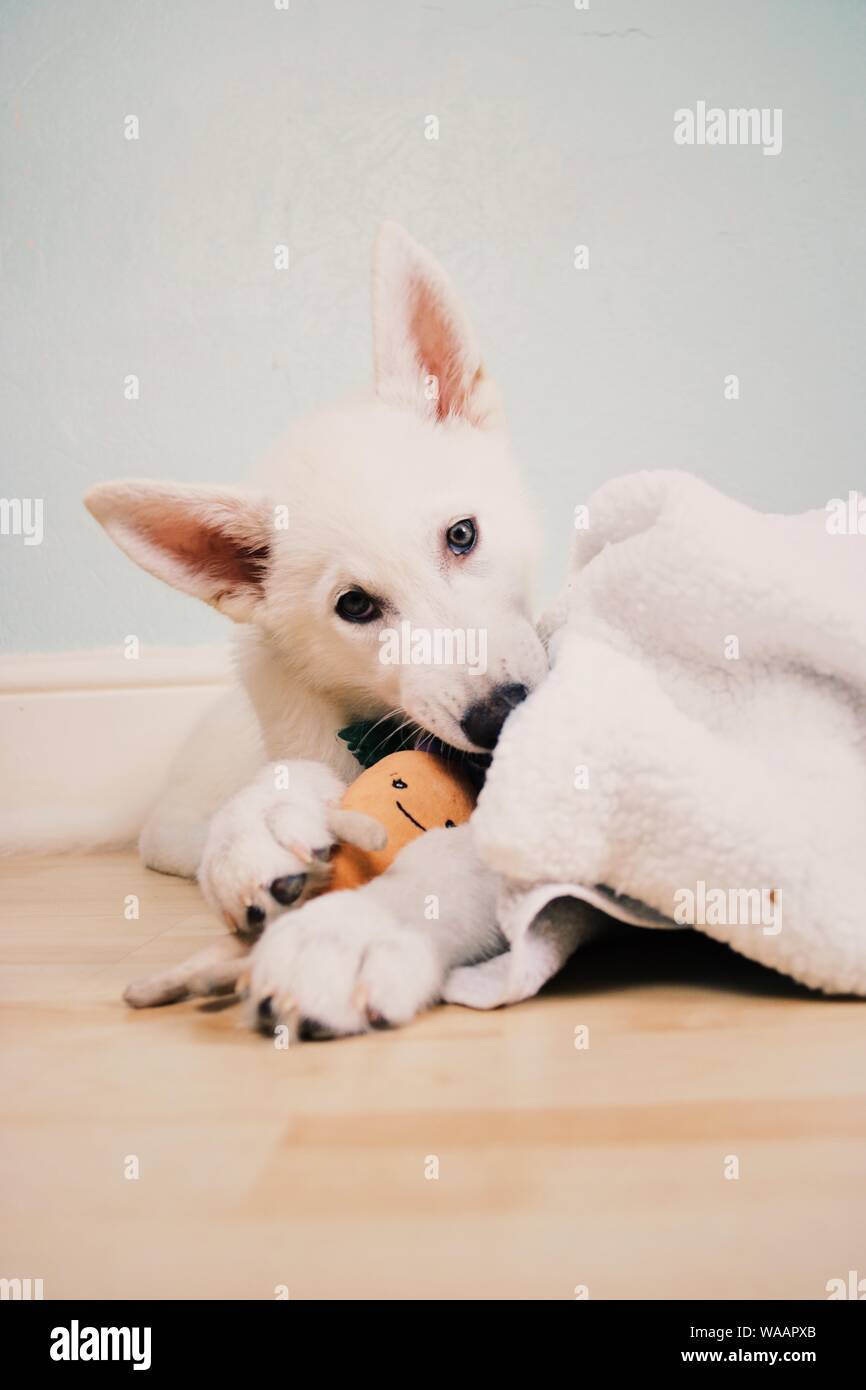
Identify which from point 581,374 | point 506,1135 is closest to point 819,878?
point 506,1135

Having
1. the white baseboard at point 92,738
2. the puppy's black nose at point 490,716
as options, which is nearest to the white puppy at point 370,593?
the puppy's black nose at point 490,716

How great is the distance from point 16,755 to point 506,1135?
1.98 meters

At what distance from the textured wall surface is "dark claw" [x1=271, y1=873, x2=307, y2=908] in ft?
4.95

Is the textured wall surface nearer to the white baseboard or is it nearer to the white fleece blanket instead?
the white baseboard

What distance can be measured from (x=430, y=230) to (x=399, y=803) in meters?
1.72

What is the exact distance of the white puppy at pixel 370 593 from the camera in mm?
927

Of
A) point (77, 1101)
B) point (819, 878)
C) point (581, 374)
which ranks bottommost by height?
point (77, 1101)

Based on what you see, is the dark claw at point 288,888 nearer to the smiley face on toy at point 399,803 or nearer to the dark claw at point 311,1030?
the smiley face on toy at point 399,803

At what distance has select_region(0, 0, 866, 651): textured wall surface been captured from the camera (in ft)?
7.38

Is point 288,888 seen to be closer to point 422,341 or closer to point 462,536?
point 462,536

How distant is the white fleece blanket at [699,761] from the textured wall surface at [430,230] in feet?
4.52

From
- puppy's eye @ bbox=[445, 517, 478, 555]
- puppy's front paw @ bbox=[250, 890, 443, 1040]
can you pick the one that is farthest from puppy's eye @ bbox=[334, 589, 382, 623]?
puppy's front paw @ bbox=[250, 890, 443, 1040]

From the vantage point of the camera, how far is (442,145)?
2.26 metres
